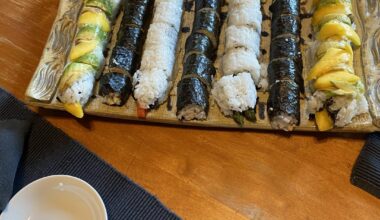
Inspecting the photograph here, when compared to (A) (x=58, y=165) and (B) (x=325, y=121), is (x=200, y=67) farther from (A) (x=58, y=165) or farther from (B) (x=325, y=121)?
(A) (x=58, y=165)

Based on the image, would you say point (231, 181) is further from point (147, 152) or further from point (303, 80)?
point (303, 80)

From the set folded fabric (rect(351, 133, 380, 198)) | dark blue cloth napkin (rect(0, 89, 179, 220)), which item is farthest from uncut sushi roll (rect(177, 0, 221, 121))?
folded fabric (rect(351, 133, 380, 198))

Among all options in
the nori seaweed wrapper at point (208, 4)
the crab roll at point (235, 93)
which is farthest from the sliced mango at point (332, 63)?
the nori seaweed wrapper at point (208, 4)

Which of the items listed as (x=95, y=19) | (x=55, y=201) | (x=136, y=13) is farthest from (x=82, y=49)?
(x=55, y=201)

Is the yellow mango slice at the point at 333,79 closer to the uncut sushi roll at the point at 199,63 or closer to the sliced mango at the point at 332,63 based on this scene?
the sliced mango at the point at 332,63

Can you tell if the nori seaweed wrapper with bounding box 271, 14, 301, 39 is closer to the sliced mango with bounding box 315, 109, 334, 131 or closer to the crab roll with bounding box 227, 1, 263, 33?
the crab roll with bounding box 227, 1, 263, 33

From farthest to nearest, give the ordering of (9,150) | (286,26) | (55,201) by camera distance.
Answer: (286,26), (9,150), (55,201)
